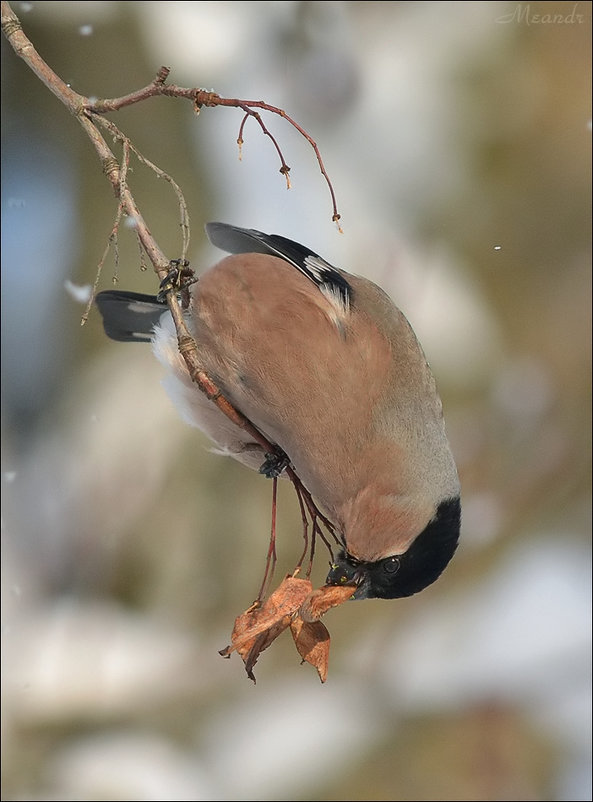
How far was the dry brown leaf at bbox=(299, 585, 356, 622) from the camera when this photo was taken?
1303 mm

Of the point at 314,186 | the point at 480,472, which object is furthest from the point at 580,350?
the point at 314,186

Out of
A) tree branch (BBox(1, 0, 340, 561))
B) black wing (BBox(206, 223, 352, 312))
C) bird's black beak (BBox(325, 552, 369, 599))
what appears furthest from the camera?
black wing (BBox(206, 223, 352, 312))

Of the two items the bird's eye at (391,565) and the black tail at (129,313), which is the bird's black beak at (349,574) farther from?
the black tail at (129,313)

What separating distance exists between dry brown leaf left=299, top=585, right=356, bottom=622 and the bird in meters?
0.05

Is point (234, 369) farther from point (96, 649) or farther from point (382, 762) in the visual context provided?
point (382, 762)

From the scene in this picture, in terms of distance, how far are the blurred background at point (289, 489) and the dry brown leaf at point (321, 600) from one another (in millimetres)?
1400

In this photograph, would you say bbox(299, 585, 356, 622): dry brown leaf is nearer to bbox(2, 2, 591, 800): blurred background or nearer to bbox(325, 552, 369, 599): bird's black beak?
bbox(325, 552, 369, 599): bird's black beak

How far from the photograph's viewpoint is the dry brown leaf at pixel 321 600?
1.30 meters

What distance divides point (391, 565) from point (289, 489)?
1.58 m

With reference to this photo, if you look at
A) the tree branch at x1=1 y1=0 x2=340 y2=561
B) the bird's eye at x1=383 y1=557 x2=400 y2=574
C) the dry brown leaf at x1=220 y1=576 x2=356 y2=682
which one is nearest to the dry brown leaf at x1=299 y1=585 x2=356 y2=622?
the dry brown leaf at x1=220 y1=576 x2=356 y2=682

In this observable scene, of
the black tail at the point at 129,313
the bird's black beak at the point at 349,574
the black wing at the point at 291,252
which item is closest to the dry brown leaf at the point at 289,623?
the bird's black beak at the point at 349,574

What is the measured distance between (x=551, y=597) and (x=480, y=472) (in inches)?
22.9

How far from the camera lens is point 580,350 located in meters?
3.57

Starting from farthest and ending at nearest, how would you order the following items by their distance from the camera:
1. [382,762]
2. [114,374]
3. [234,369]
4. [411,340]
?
[382,762], [114,374], [411,340], [234,369]
